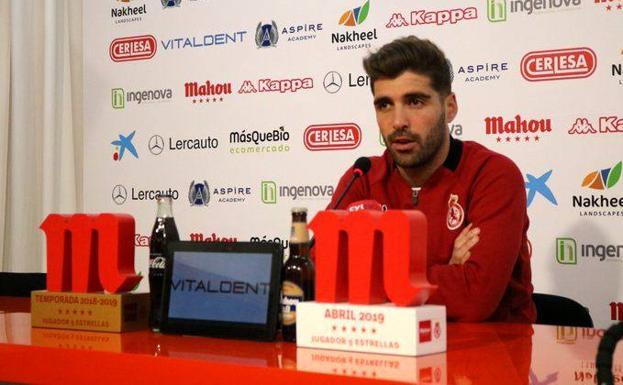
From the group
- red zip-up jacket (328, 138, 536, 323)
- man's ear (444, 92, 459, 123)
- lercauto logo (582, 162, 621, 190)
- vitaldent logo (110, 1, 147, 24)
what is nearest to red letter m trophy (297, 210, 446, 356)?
red zip-up jacket (328, 138, 536, 323)

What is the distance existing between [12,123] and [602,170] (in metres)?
3.08

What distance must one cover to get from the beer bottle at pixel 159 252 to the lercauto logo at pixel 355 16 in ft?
7.52

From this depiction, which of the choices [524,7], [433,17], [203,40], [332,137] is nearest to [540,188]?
[524,7]

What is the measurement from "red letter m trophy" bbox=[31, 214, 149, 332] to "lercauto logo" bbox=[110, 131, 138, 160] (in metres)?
2.75

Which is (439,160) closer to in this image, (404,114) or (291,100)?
(404,114)

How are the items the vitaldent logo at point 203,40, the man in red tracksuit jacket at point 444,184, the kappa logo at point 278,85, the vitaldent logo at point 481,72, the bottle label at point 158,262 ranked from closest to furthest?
the bottle label at point 158,262
the man in red tracksuit jacket at point 444,184
the vitaldent logo at point 481,72
the kappa logo at point 278,85
the vitaldent logo at point 203,40

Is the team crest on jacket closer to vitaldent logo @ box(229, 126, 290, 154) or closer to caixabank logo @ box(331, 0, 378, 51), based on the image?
caixabank logo @ box(331, 0, 378, 51)

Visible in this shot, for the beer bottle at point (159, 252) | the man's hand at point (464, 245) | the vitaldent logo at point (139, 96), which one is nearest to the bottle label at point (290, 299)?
the beer bottle at point (159, 252)

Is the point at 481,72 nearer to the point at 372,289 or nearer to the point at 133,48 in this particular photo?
the point at 133,48

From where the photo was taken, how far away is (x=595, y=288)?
337 cm

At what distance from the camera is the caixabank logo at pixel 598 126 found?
331cm

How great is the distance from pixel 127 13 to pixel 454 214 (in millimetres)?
2727

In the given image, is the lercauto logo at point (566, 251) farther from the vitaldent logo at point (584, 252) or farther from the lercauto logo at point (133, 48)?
the lercauto logo at point (133, 48)

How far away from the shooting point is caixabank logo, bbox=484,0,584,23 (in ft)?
11.2
